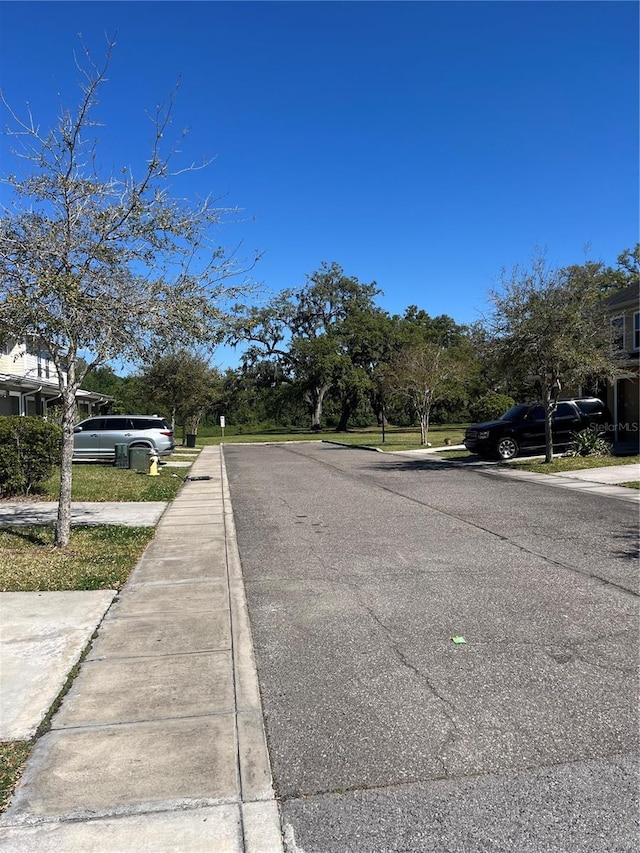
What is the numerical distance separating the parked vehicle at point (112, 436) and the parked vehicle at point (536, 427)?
1065 cm

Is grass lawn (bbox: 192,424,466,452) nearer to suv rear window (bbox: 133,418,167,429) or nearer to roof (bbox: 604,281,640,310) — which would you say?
roof (bbox: 604,281,640,310)

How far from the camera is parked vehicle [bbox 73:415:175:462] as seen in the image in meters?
21.9

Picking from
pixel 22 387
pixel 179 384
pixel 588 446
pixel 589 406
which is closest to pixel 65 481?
pixel 588 446

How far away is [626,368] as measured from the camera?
2283 cm

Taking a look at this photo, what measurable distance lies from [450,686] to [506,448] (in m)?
17.3

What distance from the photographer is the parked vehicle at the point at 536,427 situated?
2039 cm

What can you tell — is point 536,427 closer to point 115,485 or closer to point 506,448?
point 506,448

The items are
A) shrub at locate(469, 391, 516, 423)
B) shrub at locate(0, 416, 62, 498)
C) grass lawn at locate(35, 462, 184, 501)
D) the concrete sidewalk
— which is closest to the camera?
the concrete sidewalk

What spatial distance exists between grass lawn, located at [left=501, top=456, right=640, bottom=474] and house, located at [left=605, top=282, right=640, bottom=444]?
491cm

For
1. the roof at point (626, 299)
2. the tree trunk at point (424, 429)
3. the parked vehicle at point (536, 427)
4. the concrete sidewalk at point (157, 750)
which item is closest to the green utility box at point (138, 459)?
the parked vehicle at point (536, 427)

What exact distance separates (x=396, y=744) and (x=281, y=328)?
60.0m

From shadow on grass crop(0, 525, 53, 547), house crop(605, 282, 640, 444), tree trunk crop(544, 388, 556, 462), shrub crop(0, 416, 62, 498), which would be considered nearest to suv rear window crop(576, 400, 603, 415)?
tree trunk crop(544, 388, 556, 462)

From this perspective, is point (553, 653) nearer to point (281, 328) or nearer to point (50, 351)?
point (50, 351)

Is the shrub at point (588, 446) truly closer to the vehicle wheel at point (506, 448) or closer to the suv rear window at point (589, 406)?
the suv rear window at point (589, 406)
